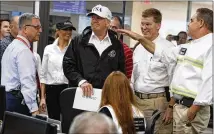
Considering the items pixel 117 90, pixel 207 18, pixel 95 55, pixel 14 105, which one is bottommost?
pixel 14 105

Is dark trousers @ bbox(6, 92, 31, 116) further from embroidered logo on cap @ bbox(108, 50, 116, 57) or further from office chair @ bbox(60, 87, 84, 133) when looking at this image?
embroidered logo on cap @ bbox(108, 50, 116, 57)

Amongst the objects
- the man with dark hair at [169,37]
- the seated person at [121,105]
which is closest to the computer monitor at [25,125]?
the seated person at [121,105]

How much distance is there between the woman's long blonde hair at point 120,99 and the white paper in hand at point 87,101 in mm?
688

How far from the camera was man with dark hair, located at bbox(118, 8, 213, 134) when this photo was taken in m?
3.23

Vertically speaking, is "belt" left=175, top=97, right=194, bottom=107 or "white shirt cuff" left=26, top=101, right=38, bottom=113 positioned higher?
"belt" left=175, top=97, right=194, bottom=107

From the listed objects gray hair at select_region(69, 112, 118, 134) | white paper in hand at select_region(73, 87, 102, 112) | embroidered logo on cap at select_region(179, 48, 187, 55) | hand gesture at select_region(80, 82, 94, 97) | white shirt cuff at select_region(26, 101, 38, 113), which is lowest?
white shirt cuff at select_region(26, 101, 38, 113)

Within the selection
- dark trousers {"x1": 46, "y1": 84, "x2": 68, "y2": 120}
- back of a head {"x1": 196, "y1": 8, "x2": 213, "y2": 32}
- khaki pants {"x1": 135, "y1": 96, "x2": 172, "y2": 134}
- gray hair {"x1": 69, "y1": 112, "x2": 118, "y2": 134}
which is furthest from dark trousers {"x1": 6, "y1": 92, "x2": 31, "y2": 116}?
A: gray hair {"x1": 69, "y1": 112, "x2": 118, "y2": 134}

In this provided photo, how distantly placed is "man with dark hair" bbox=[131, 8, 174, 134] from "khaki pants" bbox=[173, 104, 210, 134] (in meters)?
0.37

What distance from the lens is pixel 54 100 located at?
17.1 ft

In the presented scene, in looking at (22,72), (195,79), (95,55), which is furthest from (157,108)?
(22,72)

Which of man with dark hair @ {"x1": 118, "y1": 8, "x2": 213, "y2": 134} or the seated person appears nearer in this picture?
the seated person

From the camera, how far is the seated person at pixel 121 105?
2791 mm

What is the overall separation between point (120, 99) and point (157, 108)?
114 centimetres

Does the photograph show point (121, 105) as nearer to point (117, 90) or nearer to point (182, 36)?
point (117, 90)
